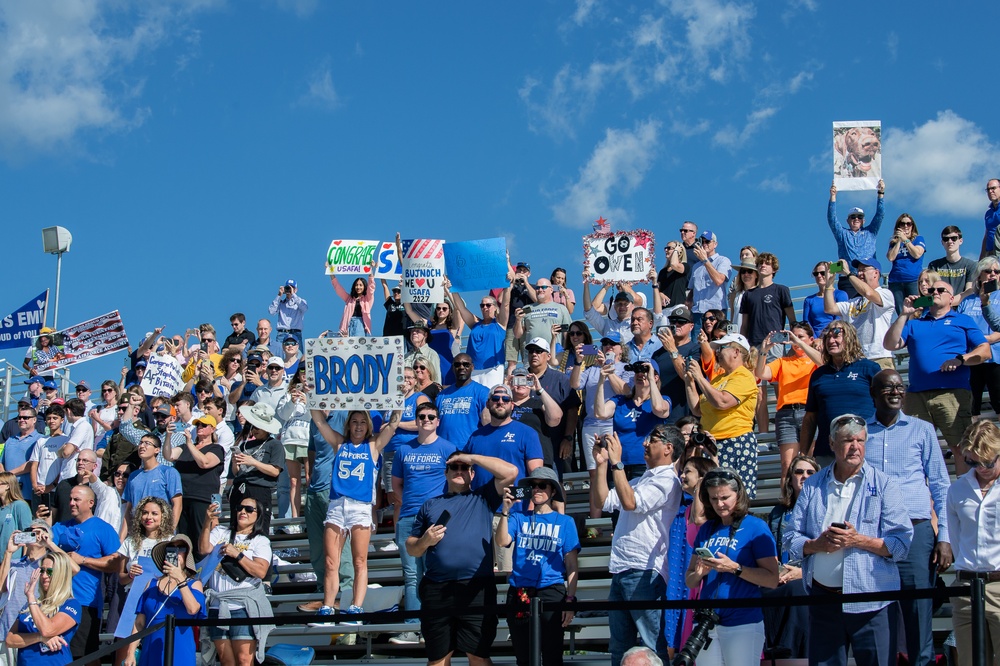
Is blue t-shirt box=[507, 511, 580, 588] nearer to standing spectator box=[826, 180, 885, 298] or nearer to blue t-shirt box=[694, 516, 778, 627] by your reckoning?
blue t-shirt box=[694, 516, 778, 627]

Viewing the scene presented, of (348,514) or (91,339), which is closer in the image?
(348,514)

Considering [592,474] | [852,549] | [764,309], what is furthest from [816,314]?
[852,549]

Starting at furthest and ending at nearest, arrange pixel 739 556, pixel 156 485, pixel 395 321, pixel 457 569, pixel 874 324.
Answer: pixel 395 321, pixel 874 324, pixel 156 485, pixel 457 569, pixel 739 556

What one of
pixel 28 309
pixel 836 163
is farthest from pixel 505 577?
pixel 28 309

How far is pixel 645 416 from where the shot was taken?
35.3ft

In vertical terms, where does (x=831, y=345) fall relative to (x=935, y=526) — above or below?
above

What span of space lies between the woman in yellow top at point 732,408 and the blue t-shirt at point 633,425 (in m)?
0.52

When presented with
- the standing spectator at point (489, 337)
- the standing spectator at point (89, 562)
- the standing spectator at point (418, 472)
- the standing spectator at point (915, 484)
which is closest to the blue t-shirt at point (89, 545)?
the standing spectator at point (89, 562)

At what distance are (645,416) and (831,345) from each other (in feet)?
6.00

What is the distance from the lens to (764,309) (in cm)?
1339

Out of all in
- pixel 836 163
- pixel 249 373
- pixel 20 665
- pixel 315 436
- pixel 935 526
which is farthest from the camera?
pixel 836 163

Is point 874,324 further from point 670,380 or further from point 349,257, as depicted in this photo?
point 349,257

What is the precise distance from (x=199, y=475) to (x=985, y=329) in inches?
302

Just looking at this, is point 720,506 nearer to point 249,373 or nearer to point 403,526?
point 403,526
